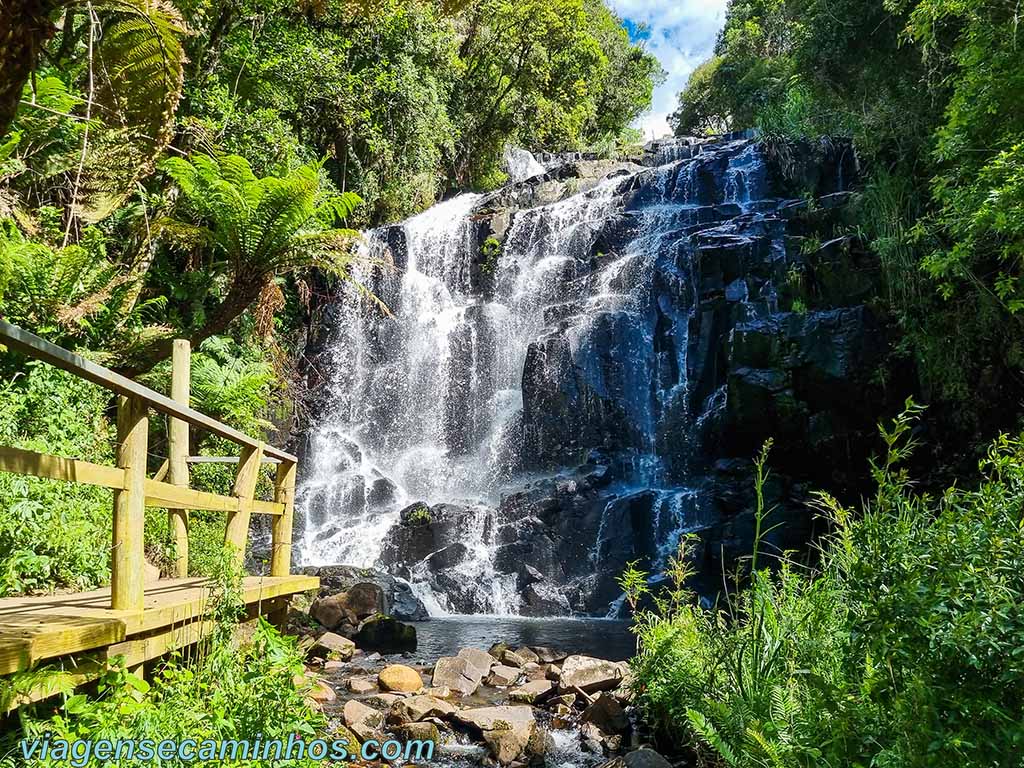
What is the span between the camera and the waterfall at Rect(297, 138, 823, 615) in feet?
38.4

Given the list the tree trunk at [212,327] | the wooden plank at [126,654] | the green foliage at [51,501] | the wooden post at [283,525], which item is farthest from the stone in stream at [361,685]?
the tree trunk at [212,327]

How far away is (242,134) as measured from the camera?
12.5m

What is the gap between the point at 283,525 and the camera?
547 cm

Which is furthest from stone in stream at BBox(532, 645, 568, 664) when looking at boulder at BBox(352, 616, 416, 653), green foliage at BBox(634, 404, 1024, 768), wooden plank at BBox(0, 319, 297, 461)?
wooden plank at BBox(0, 319, 297, 461)

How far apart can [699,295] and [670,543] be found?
4.98 m

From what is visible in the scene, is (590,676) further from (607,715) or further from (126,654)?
(126,654)

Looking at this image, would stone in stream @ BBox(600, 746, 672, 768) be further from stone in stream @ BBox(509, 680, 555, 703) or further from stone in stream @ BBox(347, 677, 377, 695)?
stone in stream @ BBox(347, 677, 377, 695)

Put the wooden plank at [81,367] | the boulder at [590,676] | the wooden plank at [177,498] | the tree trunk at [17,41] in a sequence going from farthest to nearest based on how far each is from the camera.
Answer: the boulder at [590,676] → the wooden plank at [177,498] → the wooden plank at [81,367] → the tree trunk at [17,41]

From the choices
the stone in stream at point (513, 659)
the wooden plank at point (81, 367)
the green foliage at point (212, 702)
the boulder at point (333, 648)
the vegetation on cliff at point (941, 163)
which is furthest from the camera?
the vegetation on cliff at point (941, 163)

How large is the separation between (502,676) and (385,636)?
2.01 metres

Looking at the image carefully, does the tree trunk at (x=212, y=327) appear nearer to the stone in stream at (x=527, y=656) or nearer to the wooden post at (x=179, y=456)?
the wooden post at (x=179, y=456)

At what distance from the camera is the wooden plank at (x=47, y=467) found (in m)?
2.32

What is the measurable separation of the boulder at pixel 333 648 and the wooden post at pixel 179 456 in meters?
1.81

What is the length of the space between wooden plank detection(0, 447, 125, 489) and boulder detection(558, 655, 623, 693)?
4235 mm
